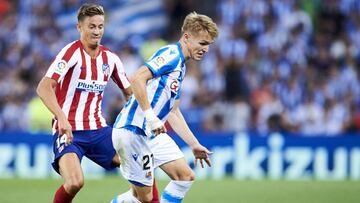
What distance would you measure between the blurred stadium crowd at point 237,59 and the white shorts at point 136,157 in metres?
8.60

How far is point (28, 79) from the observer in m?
18.7

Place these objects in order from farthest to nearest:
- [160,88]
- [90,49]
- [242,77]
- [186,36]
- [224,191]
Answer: [242,77]
[224,191]
[90,49]
[186,36]
[160,88]

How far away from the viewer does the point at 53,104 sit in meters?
7.92

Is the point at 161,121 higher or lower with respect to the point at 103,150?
higher

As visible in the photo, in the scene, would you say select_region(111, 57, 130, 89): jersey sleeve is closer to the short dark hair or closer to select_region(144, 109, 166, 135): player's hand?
the short dark hair

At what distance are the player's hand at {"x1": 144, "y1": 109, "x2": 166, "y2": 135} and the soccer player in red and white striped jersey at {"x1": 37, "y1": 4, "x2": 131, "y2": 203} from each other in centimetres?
92

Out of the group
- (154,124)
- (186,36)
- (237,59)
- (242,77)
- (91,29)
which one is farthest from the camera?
(237,59)

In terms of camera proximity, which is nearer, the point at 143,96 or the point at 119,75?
the point at 143,96

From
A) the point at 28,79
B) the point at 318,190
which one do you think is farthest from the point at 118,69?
the point at 28,79

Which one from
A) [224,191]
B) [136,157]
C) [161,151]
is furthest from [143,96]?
[224,191]

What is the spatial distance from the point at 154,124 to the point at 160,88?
0.55 metres

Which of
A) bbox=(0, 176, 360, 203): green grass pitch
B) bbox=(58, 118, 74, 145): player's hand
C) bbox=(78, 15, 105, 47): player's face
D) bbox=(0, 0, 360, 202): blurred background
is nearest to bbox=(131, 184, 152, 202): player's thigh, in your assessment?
bbox=(58, 118, 74, 145): player's hand

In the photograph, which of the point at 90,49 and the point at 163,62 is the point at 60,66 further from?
the point at 163,62

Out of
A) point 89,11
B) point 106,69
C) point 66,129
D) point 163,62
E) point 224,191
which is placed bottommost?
point 224,191
